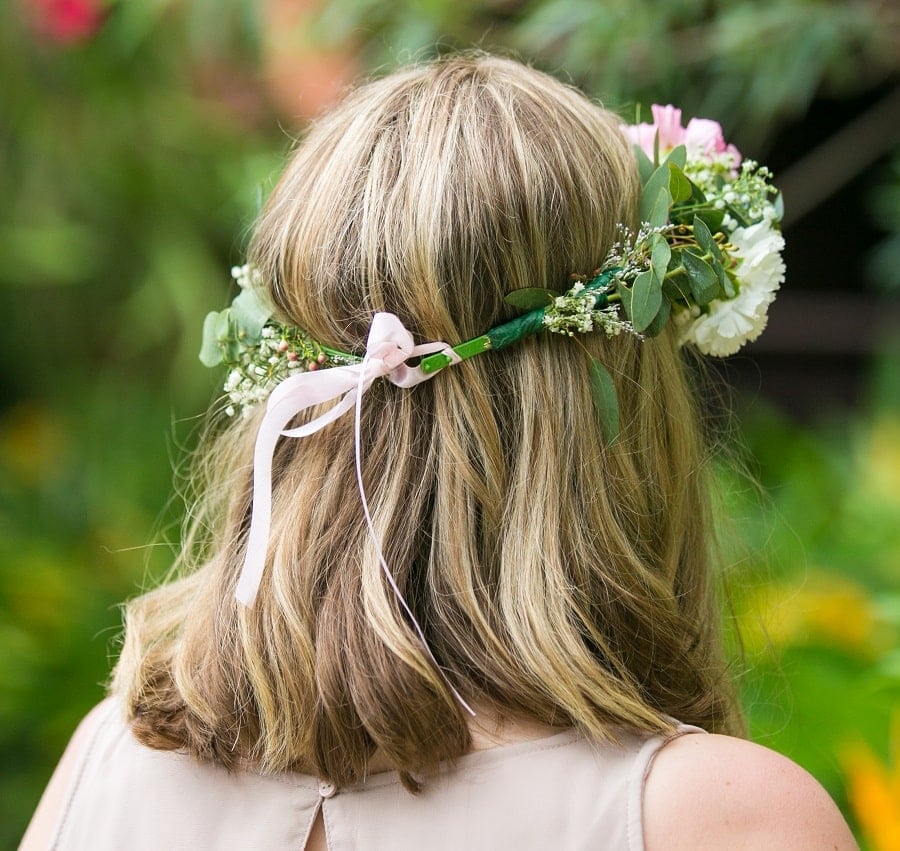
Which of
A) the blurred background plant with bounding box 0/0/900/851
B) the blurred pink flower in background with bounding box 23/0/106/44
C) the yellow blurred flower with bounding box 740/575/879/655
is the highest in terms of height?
the blurred pink flower in background with bounding box 23/0/106/44

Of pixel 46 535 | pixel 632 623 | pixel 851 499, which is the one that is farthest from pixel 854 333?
pixel 632 623

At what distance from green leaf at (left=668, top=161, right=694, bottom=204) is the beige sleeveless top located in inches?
21.4

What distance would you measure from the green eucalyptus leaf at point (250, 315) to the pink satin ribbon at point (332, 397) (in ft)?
0.52

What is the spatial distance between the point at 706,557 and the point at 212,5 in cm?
174

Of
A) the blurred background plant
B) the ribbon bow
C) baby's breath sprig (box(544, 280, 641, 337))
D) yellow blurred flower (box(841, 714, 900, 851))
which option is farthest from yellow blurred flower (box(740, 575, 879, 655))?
the ribbon bow

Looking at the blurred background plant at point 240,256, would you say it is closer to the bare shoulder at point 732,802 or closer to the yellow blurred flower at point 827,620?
the yellow blurred flower at point 827,620

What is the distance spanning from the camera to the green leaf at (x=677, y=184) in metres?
1.09

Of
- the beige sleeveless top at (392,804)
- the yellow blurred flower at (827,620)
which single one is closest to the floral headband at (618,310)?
the beige sleeveless top at (392,804)

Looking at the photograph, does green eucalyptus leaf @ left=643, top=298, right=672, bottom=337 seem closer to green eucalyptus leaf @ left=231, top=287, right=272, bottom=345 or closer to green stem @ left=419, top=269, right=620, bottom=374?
green stem @ left=419, top=269, right=620, bottom=374

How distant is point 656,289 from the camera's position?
1.04m

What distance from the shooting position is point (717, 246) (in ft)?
3.78

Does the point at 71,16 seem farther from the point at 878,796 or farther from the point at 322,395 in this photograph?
the point at 878,796

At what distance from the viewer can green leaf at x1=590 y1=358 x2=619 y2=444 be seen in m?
1.03

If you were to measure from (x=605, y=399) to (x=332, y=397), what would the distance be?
0.27 metres
